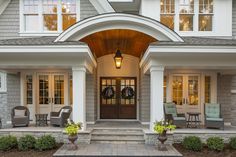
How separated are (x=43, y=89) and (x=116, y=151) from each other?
18.1 ft

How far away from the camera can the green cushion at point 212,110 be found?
959 centimetres

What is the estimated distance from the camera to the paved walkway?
693cm

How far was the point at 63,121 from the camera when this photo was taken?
359 inches

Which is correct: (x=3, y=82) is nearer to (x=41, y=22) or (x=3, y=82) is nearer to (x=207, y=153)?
(x=41, y=22)

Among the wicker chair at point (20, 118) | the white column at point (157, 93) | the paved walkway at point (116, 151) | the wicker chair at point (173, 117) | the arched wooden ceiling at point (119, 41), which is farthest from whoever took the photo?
the wicker chair at point (20, 118)

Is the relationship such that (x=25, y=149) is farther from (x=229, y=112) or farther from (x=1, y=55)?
(x=229, y=112)

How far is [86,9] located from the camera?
10883 millimetres

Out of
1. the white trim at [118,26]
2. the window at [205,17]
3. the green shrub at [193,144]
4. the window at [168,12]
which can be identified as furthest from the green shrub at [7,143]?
the window at [205,17]

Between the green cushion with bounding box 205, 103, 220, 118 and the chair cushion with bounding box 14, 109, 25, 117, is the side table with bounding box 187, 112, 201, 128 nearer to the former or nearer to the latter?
the green cushion with bounding box 205, 103, 220, 118

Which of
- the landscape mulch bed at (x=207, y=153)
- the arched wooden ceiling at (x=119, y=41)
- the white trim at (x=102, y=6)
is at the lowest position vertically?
the landscape mulch bed at (x=207, y=153)

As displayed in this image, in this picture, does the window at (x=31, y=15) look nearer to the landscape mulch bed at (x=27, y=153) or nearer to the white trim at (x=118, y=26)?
the white trim at (x=118, y=26)

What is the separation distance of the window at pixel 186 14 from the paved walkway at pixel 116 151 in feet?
18.6

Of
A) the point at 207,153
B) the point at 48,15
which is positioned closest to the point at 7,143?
the point at 48,15

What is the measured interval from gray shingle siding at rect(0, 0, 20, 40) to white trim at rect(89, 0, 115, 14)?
3578 millimetres
